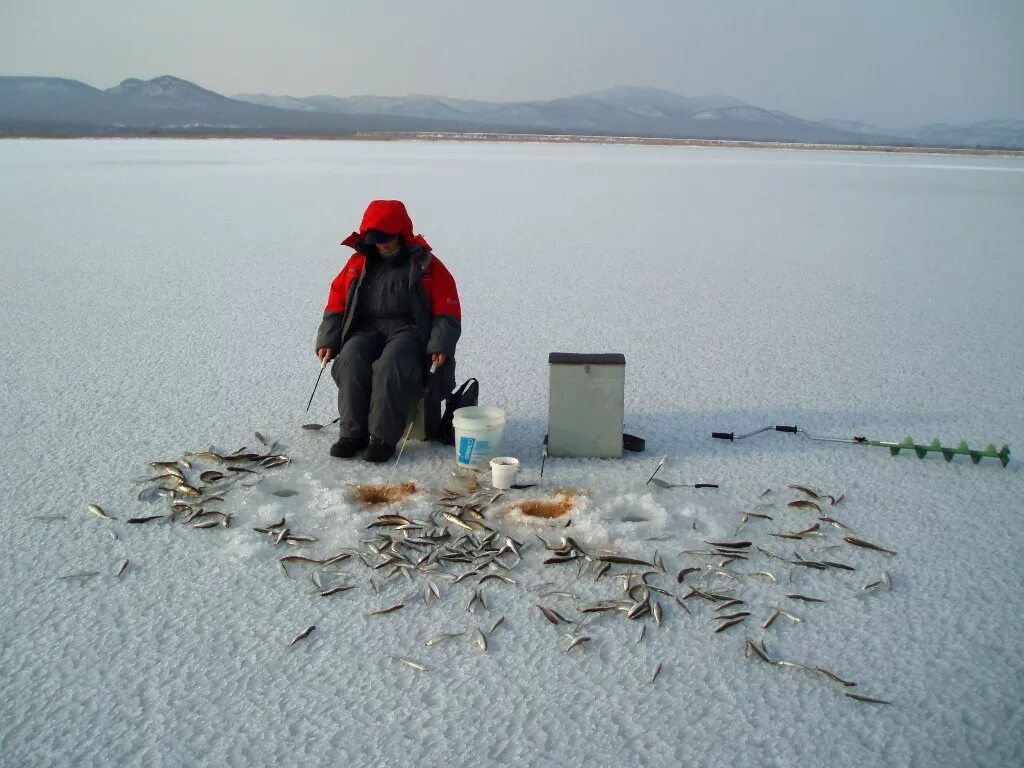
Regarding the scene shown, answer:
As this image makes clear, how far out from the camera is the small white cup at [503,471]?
3.74 m

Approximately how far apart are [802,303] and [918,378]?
90.8 inches

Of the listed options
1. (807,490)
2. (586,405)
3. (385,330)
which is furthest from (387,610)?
(807,490)

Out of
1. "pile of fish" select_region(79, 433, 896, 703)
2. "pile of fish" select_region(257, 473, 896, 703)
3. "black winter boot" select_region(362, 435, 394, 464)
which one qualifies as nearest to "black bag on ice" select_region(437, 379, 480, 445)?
"black winter boot" select_region(362, 435, 394, 464)

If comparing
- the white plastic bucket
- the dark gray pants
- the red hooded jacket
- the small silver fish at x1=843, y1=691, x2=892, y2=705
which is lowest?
the small silver fish at x1=843, y1=691, x2=892, y2=705

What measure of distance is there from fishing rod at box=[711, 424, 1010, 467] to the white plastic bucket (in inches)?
45.1

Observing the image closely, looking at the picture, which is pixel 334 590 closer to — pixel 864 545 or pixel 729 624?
pixel 729 624

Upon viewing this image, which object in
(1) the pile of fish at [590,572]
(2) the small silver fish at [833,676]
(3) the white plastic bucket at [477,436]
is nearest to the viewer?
(2) the small silver fish at [833,676]

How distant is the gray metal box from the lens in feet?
12.9

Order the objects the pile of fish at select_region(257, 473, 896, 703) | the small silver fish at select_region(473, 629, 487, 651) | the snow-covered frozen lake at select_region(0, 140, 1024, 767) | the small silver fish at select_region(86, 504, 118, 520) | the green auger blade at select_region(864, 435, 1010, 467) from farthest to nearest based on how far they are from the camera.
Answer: the green auger blade at select_region(864, 435, 1010, 467) → the small silver fish at select_region(86, 504, 118, 520) → the pile of fish at select_region(257, 473, 896, 703) → the small silver fish at select_region(473, 629, 487, 651) → the snow-covered frozen lake at select_region(0, 140, 1024, 767)

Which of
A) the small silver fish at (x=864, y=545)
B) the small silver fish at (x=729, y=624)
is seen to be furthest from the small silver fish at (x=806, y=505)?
the small silver fish at (x=729, y=624)

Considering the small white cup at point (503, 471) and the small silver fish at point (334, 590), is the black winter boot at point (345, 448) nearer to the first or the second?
the small white cup at point (503, 471)

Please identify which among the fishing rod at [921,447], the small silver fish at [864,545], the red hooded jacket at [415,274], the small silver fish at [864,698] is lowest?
the small silver fish at [864,698]

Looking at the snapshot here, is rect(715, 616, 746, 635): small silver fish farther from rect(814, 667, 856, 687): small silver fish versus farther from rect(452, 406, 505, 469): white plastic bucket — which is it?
rect(452, 406, 505, 469): white plastic bucket

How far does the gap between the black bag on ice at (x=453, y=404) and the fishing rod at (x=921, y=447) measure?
3.93ft
